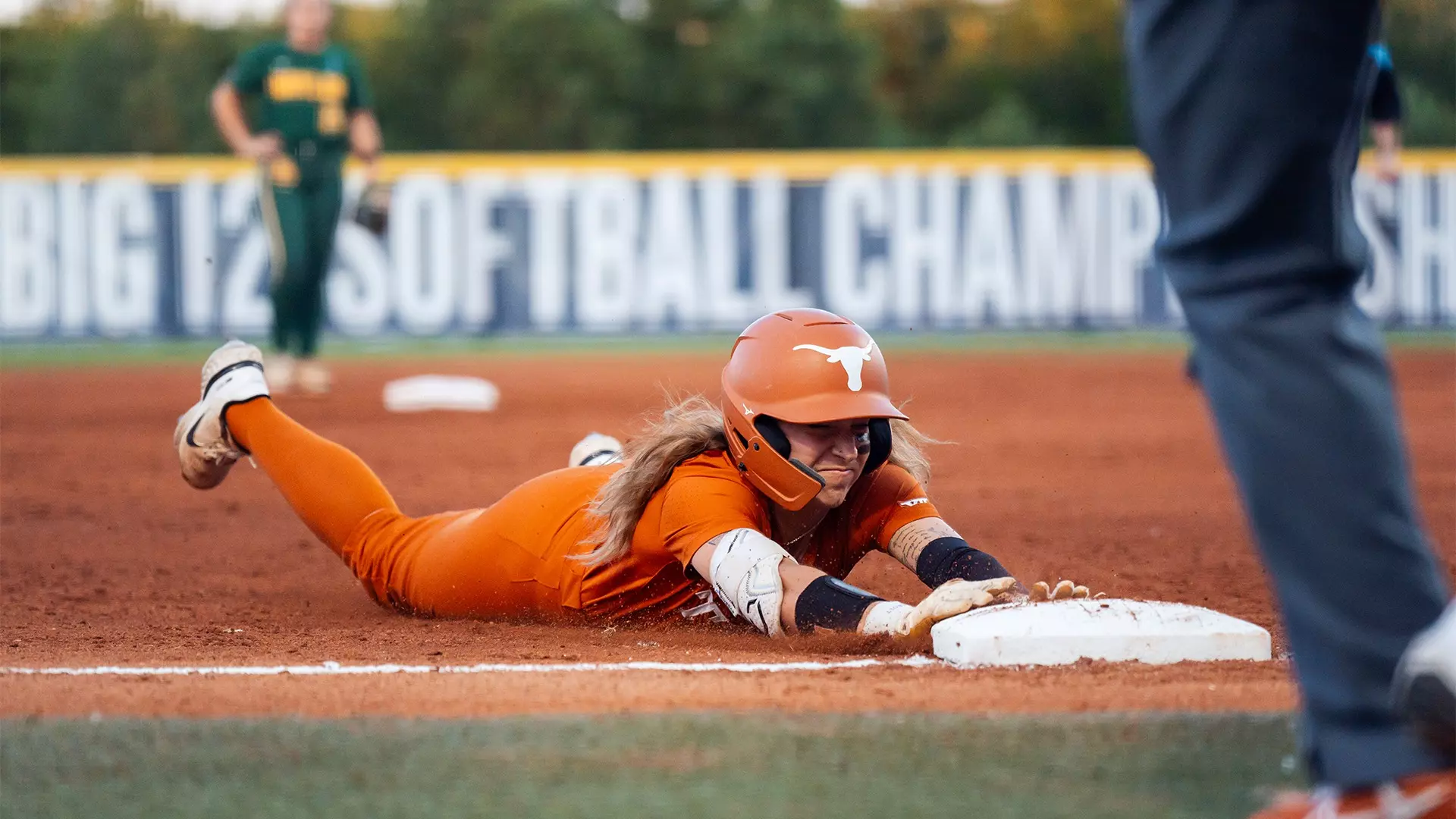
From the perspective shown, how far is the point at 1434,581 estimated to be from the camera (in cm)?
171

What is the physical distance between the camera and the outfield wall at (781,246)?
15.3m

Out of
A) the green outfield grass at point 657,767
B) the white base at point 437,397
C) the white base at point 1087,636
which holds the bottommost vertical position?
the white base at point 437,397

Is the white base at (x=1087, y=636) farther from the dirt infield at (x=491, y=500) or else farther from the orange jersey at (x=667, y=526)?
the orange jersey at (x=667, y=526)

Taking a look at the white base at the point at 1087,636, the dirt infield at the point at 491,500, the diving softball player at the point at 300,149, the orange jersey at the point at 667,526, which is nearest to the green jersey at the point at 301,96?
the diving softball player at the point at 300,149

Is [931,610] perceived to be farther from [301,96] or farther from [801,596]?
[301,96]

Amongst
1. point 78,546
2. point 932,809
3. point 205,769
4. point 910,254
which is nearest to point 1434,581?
point 932,809

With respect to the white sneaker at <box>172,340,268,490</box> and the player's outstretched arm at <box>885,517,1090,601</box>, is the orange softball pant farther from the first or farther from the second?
the player's outstretched arm at <box>885,517,1090,601</box>

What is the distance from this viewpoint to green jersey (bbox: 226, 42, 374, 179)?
10.5 meters

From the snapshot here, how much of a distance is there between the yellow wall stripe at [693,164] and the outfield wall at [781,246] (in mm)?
33

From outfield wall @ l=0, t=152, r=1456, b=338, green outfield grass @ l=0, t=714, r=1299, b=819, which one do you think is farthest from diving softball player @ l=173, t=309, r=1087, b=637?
outfield wall @ l=0, t=152, r=1456, b=338

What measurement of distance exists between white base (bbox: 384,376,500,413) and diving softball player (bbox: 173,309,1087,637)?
584cm

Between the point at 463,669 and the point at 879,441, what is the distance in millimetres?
→ 1048

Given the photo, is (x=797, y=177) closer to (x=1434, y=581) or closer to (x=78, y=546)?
(x=78, y=546)

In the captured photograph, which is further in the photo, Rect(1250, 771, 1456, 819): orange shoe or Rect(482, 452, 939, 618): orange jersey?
Rect(482, 452, 939, 618): orange jersey
